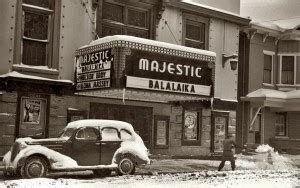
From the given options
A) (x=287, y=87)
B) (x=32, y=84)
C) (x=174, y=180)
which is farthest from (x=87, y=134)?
(x=287, y=87)

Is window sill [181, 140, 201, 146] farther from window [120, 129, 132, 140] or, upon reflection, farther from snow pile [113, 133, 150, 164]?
window [120, 129, 132, 140]

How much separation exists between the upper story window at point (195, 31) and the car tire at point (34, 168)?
1047 cm

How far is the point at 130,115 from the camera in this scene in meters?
20.2

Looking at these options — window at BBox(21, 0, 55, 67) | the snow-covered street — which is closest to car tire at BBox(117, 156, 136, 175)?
the snow-covered street

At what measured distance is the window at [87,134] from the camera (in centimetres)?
1443

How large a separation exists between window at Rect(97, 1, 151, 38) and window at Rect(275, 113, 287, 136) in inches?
453

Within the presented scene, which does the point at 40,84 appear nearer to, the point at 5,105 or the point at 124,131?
the point at 5,105

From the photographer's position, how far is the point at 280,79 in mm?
27828

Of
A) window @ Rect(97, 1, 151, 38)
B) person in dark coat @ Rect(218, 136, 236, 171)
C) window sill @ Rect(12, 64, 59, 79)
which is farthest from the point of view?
window @ Rect(97, 1, 151, 38)

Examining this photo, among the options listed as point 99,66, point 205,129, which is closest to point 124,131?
point 99,66

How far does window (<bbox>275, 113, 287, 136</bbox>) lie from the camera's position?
28312 millimetres

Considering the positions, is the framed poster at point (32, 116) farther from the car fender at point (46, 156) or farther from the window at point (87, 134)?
the car fender at point (46, 156)

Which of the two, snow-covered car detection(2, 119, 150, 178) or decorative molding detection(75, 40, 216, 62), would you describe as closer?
snow-covered car detection(2, 119, 150, 178)

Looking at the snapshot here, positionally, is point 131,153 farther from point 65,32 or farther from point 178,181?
point 65,32
